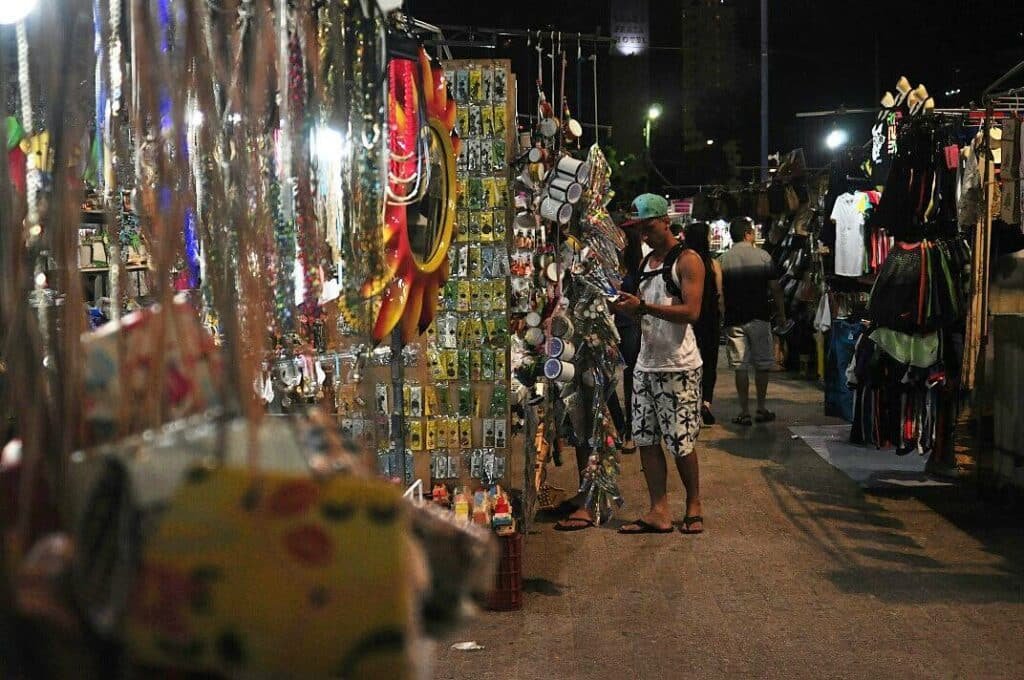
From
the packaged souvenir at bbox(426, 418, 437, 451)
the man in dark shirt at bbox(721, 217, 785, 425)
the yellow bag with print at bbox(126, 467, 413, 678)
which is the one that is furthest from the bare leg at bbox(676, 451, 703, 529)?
the yellow bag with print at bbox(126, 467, 413, 678)

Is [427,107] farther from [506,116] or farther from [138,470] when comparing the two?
[138,470]

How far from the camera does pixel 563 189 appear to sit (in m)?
5.05

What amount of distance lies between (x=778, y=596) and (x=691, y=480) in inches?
45.3

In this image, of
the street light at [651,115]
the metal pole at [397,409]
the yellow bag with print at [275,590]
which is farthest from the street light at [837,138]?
the yellow bag with print at [275,590]

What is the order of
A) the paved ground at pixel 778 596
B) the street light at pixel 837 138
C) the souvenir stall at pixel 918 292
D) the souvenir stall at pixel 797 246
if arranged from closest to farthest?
the paved ground at pixel 778 596
the souvenir stall at pixel 918 292
the souvenir stall at pixel 797 246
the street light at pixel 837 138

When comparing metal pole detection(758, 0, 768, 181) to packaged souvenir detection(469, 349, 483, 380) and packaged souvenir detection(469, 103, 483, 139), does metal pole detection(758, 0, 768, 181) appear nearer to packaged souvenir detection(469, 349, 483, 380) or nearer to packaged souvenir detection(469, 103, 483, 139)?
packaged souvenir detection(469, 103, 483, 139)

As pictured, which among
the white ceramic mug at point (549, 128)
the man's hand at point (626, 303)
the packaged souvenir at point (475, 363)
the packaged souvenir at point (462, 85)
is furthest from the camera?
the man's hand at point (626, 303)

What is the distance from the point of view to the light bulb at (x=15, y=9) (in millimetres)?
1283

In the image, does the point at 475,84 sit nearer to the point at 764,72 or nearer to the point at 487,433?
the point at 487,433

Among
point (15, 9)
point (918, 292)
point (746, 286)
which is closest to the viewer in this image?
point (15, 9)

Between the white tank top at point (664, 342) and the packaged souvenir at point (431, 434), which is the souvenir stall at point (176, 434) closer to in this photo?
the packaged souvenir at point (431, 434)

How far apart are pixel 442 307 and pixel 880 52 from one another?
1403 cm

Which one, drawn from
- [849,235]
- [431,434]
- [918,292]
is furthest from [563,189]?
[849,235]

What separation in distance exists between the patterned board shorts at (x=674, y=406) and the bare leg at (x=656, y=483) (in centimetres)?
14
